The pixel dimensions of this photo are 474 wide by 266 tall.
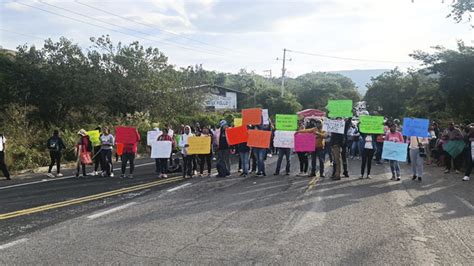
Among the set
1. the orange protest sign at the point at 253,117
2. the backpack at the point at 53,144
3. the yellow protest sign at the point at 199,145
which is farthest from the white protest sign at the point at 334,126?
the backpack at the point at 53,144

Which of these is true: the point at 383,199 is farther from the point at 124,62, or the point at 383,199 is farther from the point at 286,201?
the point at 124,62

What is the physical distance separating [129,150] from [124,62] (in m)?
21.7

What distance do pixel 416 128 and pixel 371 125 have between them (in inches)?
63.9

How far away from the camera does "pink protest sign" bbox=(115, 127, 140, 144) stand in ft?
49.5

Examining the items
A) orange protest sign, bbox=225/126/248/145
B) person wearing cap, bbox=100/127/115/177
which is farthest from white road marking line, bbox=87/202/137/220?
person wearing cap, bbox=100/127/115/177

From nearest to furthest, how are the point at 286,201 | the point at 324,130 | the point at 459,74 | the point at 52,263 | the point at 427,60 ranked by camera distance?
the point at 52,263 → the point at 286,201 → the point at 324,130 → the point at 459,74 → the point at 427,60

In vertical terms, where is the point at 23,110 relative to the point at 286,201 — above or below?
above

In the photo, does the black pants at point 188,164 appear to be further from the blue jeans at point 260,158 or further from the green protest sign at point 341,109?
the green protest sign at point 341,109

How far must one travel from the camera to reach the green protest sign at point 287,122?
52.8 feet

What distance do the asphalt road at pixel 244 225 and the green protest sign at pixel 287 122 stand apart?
3.58m

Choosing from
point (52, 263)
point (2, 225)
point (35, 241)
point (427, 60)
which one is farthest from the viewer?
point (427, 60)

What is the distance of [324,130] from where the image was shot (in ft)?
48.5

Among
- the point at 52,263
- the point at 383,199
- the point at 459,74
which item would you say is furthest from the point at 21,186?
the point at 459,74

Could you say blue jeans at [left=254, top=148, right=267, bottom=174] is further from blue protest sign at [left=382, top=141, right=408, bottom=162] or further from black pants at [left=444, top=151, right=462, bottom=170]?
black pants at [left=444, top=151, right=462, bottom=170]
